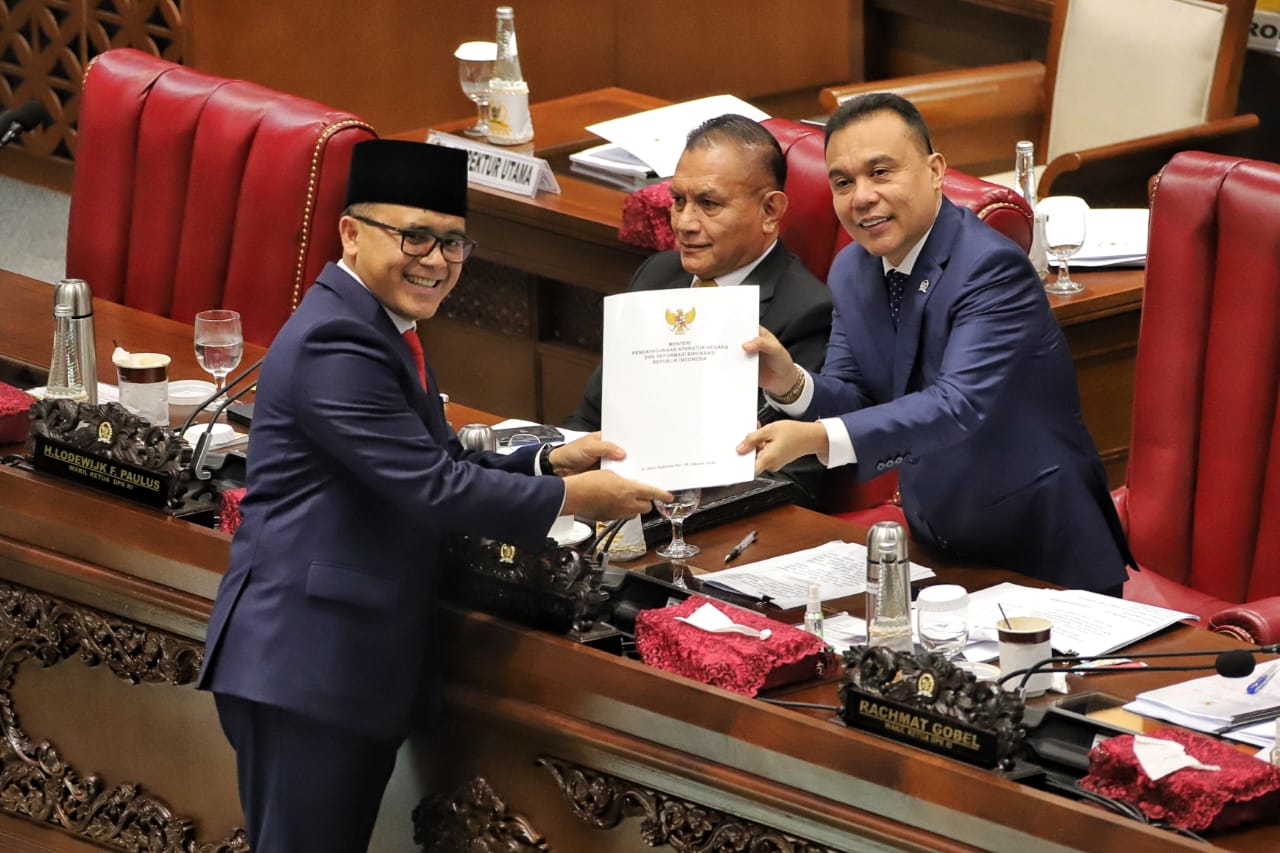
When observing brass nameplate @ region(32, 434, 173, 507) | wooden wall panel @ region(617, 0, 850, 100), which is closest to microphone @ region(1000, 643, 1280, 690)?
brass nameplate @ region(32, 434, 173, 507)

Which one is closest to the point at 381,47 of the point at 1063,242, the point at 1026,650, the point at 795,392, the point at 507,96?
the point at 507,96

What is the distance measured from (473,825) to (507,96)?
2759 millimetres

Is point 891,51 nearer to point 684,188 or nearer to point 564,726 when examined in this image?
point 684,188

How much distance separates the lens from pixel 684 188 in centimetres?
379

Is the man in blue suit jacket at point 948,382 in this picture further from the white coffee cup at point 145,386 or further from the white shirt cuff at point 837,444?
the white coffee cup at point 145,386

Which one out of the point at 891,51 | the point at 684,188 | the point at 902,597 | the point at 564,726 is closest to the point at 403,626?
the point at 564,726

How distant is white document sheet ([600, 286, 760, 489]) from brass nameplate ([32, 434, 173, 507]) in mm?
770

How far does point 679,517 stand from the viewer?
308cm

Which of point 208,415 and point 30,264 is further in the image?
point 30,264

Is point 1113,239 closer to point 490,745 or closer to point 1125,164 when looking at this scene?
point 1125,164

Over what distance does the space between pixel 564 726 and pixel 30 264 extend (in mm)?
4288

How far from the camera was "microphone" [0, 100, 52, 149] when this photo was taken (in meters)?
3.40

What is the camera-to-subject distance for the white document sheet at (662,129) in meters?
4.91

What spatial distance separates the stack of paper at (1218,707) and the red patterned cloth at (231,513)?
131cm
